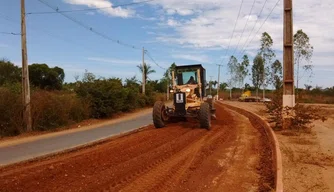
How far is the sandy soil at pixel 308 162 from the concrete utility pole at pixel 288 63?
7.12 feet

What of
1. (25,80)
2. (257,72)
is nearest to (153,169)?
(25,80)

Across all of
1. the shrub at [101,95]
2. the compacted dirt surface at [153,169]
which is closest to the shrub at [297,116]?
the compacted dirt surface at [153,169]

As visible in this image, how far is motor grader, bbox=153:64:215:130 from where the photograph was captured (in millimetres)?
16141

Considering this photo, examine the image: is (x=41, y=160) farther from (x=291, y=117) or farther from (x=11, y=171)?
(x=291, y=117)

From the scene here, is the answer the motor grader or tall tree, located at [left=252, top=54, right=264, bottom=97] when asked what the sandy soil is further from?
tall tree, located at [left=252, top=54, right=264, bottom=97]

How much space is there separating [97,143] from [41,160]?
10.8 ft

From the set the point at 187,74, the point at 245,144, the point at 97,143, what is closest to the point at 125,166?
the point at 97,143

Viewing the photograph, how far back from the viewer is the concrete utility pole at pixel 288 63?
16.3 m

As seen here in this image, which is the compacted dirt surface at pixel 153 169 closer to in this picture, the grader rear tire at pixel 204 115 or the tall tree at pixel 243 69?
the grader rear tire at pixel 204 115

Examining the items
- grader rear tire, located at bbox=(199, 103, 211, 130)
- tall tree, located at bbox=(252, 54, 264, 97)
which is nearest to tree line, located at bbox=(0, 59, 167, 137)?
grader rear tire, located at bbox=(199, 103, 211, 130)

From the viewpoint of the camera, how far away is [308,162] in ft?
30.5

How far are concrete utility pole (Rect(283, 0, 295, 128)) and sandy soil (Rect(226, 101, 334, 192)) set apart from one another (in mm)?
2171

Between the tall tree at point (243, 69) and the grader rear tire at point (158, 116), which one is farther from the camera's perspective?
the tall tree at point (243, 69)

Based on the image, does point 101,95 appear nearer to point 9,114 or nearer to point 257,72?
point 9,114
